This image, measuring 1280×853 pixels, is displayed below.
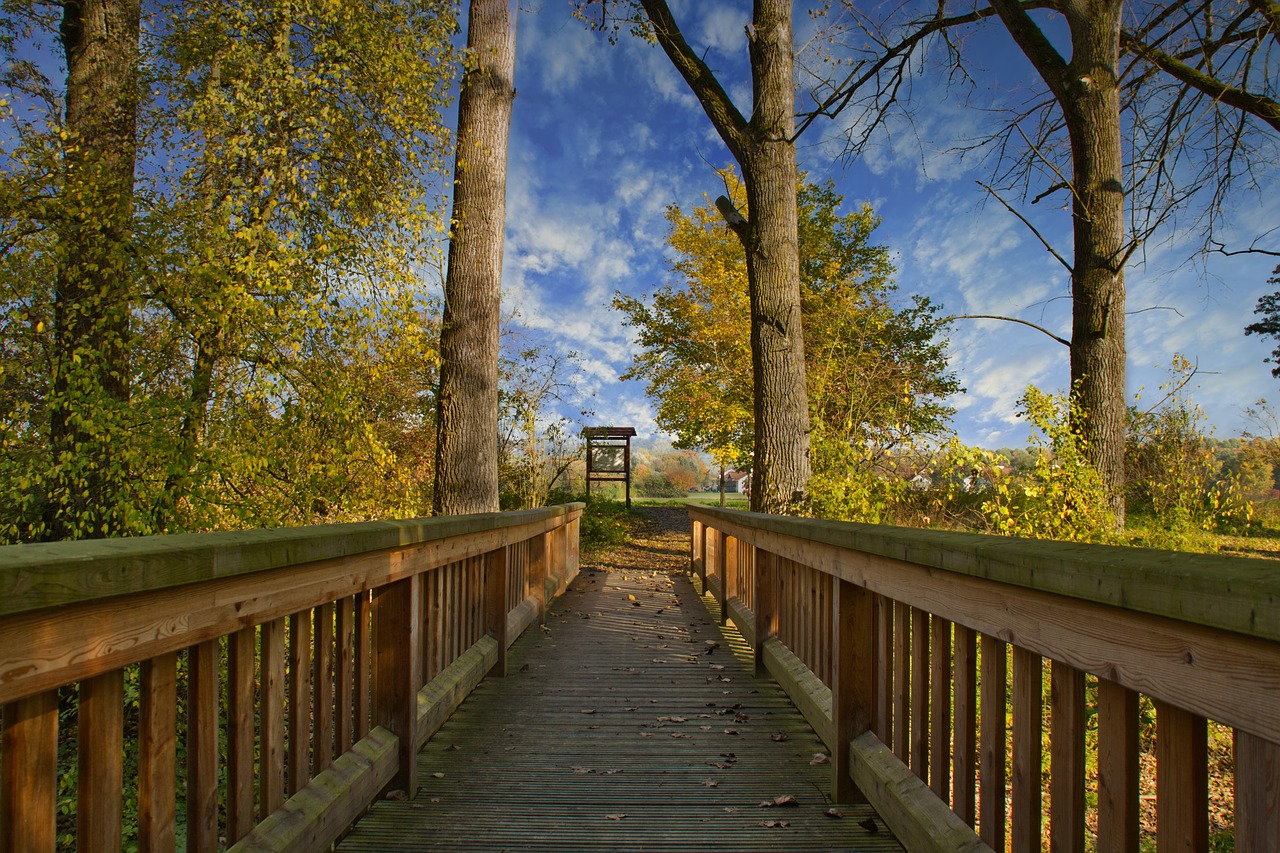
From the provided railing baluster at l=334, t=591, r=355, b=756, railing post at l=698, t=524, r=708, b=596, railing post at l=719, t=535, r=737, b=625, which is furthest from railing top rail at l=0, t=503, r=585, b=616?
railing post at l=698, t=524, r=708, b=596

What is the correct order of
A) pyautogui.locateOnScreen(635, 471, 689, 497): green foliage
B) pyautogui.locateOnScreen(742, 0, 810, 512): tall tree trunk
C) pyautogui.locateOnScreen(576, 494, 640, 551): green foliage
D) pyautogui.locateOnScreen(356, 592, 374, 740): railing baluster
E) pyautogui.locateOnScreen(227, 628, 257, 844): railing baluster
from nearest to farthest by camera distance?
pyautogui.locateOnScreen(227, 628, 257, 844): railing baluster < pyautogui.locateOnScreen(356, 592, 374, 740): railing baluster < pyautogui.locateOnScreen(742, 0, 810, 512): tall tree trunk < pyautogui.locateOnScreen(576, 494, 640, 551): green foliage < pyautogui.locateOnScreen(635, 471, 689, 497): green foliage

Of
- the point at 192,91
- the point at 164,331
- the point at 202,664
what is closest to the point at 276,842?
the point at 202,664

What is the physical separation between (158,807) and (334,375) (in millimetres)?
4505

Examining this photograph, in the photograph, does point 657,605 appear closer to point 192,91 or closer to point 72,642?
point 72,642

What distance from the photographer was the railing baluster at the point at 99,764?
4.25 feet

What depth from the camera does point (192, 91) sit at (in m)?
6.96

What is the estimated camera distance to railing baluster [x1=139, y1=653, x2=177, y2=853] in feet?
4.74

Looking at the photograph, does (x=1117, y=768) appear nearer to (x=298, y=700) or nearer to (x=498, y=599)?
(x=298, y=700)

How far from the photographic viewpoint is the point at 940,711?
1993 millimetres

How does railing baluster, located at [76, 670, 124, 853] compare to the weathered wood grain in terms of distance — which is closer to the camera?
railing baluster, located at [76, 670, 124, 853]

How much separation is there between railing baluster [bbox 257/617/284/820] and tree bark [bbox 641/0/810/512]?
5.01 metres

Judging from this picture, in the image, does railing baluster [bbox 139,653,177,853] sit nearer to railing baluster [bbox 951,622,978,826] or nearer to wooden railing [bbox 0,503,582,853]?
wooden railing [bbox 0,503,582,853]

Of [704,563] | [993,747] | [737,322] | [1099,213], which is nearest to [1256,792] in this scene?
[993,747]

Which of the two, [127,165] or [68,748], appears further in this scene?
[127,165]
